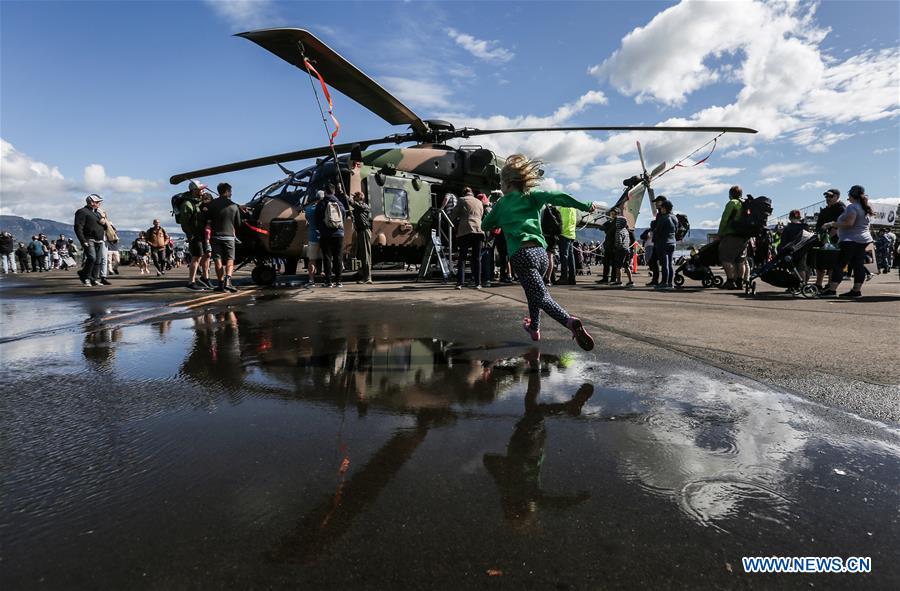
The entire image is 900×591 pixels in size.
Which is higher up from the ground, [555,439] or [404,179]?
[404,179]

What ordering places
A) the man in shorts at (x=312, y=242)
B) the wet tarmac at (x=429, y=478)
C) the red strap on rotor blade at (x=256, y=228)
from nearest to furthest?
the wet tarmac at (x=429, y=478) < the man in shorts at (x=312, y=242) < the red strap on rotor blade at (x=256, y=228)

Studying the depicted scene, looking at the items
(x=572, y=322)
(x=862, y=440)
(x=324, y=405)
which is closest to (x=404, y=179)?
(x=572, y=322)

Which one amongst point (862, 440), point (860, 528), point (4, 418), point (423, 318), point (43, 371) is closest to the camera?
point (860, 528)

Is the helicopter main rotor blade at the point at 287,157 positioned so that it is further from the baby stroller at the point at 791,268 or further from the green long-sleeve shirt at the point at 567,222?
the baby stroller at the point at 791,268

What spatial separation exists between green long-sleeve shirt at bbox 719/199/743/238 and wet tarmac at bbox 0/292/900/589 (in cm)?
708

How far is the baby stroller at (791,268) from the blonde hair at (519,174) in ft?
20.2

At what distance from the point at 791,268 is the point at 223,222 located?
33.0 ft

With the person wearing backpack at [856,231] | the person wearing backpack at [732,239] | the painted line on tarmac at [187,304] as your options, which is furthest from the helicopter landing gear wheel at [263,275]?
the person wearing backpack at [856,231]

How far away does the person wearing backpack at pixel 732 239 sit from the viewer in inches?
344

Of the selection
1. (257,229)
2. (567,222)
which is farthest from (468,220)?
(257,229)

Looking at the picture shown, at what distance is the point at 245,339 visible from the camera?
409cm

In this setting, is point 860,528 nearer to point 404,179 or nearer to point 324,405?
point 324,405

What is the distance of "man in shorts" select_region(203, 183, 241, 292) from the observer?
832 cm

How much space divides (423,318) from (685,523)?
406cm
